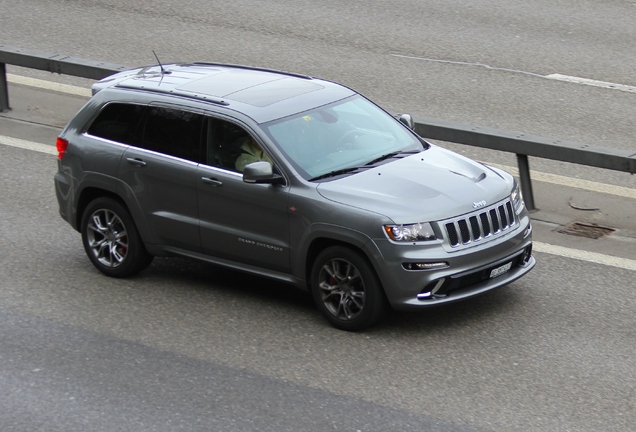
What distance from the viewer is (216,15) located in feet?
59.9

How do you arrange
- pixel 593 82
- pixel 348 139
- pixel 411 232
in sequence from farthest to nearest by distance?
pixel 593 82, pixel 348 139, pixel 411 232

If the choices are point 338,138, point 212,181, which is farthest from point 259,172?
point 338,138

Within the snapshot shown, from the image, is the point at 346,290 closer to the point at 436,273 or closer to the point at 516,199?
the point at 436,273

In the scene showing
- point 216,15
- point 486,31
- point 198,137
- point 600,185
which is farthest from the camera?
point 216,15

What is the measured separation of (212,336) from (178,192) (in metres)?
1.33

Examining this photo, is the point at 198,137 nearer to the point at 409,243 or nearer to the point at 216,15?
the point at 409,243

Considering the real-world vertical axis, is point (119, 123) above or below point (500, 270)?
above

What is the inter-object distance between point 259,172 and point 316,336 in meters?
1.31

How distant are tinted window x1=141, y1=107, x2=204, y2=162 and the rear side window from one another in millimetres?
125

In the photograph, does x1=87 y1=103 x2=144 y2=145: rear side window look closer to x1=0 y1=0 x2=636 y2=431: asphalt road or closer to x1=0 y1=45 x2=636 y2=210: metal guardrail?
x1=0 y1=0 x2=636 y2=431: asphalt road

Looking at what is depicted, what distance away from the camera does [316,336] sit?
27.7 ft

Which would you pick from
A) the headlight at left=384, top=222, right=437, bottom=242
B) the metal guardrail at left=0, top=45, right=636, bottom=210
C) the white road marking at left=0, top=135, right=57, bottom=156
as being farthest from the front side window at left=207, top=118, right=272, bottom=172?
the white road marking at left=0, top=135, right=57, bottom=156

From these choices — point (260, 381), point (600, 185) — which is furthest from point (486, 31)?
point (260, 381)

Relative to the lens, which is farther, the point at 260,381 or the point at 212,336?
the point at 212,336
